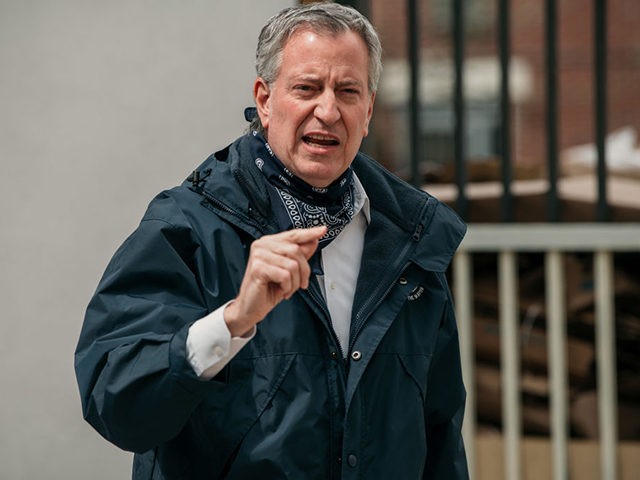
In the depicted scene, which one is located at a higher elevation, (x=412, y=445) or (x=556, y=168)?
(x=556, y=168)

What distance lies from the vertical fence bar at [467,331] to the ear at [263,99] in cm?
202

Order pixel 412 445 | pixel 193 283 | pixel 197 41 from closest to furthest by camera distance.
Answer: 1. pixel 193 283
2. pixel 412 445
3. pixel 197 41

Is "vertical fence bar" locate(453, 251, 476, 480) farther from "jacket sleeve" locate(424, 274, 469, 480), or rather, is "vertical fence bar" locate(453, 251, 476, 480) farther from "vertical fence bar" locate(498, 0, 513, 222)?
"jacket sleeve" locate(424, 274, 469, 480)

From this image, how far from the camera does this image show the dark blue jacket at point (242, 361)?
72.8 inches

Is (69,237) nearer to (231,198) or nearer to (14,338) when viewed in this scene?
(14,338)

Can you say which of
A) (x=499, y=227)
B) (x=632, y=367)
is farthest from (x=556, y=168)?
(x=632, y=367)

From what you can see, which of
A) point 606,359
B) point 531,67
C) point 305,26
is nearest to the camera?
point 305,26

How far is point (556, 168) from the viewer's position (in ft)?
13.3

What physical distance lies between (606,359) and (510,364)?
1.07 ft

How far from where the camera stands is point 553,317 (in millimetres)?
4031

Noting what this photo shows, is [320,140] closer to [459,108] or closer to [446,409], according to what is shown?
[446,409]

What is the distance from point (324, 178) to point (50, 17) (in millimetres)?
2225

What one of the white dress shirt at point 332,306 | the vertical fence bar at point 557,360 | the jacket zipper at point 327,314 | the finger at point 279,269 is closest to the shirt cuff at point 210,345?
the white dress shirt at point 332,306

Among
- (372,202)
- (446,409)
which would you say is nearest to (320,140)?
(372,202)
